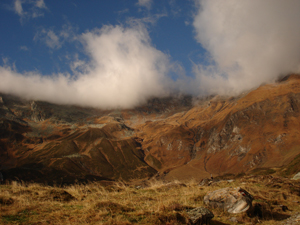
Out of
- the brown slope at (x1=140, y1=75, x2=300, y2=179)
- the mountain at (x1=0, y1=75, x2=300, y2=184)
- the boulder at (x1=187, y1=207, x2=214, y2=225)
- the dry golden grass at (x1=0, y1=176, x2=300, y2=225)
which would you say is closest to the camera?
the dry golden grass at (x1=0, y1=176, x2=300, y2=225)

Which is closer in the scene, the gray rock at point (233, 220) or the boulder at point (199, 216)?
the boulder at point (199, 216)

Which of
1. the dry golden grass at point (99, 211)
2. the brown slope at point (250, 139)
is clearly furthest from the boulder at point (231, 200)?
the brown slope at point (250, 139)

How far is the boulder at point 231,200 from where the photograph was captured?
359 inches

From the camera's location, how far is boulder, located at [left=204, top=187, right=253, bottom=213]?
29.9ft

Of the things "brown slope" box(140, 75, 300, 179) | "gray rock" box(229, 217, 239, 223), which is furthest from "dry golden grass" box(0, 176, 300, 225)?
"brown slope" box(140, 75, 300, 179)

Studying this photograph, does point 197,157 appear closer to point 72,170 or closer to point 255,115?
point 255,115

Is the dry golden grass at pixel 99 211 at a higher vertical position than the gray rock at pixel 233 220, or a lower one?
higher

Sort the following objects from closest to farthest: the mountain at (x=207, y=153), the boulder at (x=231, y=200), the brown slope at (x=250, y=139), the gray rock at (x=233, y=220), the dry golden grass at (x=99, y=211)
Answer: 1. the dry golden grass at (x=99, y=211)
2. the gray rock at (x=233, y=220)
3. the boulder at (x=231, y=200)
4. the brown slope at (x=250, y=139)
5. the mountain at (x=207, y=153)

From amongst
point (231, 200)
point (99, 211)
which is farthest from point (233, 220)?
point (99, 211)

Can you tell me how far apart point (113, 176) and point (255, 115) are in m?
124

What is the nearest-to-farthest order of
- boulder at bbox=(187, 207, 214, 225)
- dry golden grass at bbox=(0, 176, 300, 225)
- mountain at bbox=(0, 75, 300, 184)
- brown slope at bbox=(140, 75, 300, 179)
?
1. dry golden grass at bbox=(0, 176, 300, 225)
2. boulder at bbox=(187, 207, 214, 225)
3. brown slope at bbox=(140, 75, 300, 179)
4. mountain at bbox=(0, 75, 300, 184)

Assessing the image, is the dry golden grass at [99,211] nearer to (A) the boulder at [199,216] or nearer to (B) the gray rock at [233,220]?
(B) the gray rock at [233,220]

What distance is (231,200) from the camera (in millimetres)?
9391

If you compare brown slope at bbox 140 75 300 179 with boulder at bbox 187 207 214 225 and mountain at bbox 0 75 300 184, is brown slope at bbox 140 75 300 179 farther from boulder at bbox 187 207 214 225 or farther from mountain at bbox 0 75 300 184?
boulder at bbox 187 207 214 225
